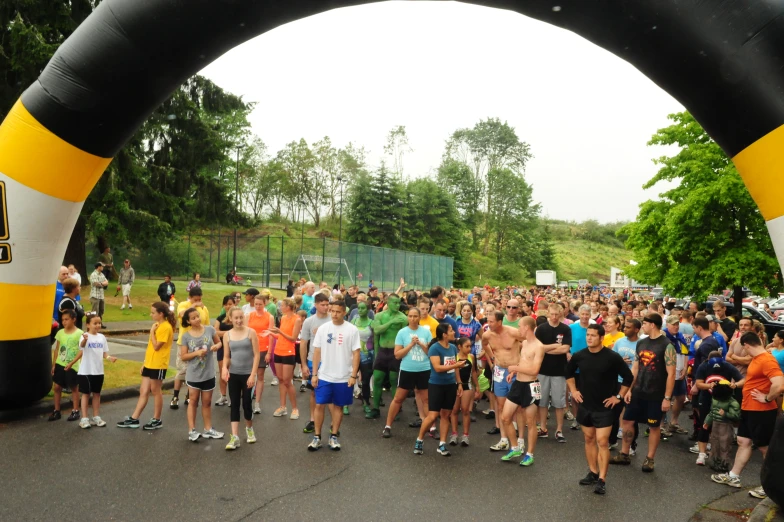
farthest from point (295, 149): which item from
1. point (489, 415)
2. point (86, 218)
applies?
point (489, 415)

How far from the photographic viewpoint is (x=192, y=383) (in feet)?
25.0

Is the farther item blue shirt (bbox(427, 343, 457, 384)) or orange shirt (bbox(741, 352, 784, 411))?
blue shirt (bbox(427, 343, 457, 384))

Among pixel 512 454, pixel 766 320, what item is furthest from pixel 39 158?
pixel 766 320

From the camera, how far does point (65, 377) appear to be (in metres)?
8.43

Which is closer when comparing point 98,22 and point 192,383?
point 98,22

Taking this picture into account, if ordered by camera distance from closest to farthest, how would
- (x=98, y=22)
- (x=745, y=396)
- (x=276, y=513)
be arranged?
(x=276, y=513), (x=745, y=396), (x=98, y=22)

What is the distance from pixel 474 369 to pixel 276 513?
4.64m

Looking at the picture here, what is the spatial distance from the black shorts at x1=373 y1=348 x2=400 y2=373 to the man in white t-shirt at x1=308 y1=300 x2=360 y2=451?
6.15ft

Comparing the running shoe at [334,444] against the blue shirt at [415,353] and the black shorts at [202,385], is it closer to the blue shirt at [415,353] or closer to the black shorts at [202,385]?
the blue shirt at [415,353]

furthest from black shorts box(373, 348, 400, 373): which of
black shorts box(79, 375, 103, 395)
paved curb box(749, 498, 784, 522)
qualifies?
paved curb box(749, 498, 784, 522)

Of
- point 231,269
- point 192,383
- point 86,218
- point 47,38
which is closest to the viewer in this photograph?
point 192,383

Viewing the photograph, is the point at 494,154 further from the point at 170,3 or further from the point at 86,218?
the point at 170,3

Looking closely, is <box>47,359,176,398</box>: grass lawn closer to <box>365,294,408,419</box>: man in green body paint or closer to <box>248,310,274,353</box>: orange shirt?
<box>248,310,274,353</box>: orange shirt

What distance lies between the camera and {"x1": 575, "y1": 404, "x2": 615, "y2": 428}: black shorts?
6363mm
